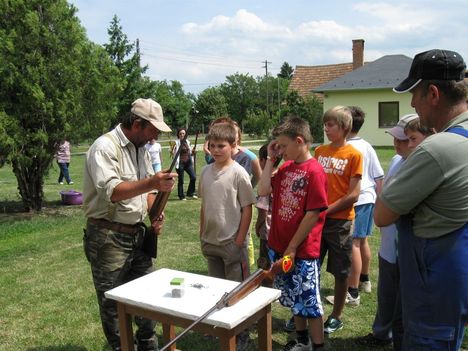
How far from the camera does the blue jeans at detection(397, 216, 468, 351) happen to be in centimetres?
192

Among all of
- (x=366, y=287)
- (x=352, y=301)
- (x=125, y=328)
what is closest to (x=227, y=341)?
(x=125, y=328)

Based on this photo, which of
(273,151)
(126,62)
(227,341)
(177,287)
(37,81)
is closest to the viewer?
(227,341)

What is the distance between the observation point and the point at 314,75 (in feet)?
126

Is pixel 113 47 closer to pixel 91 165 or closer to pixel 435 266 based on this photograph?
pixel 91 165

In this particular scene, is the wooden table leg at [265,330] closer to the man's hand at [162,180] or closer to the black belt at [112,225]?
the man's hand at [162,180]

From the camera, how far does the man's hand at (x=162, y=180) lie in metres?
2.92

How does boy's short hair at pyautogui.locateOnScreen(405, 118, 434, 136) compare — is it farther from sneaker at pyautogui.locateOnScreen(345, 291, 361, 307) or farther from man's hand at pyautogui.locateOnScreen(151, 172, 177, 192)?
sneaker at pyautogui.locateOnScreen(345, 291, 361, 307)

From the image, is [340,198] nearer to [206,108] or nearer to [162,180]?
[206,108]

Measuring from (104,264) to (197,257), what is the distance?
3097 millimetres

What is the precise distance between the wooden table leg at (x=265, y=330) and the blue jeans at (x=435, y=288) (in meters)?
0.90

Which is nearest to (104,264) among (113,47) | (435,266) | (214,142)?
(214,142)

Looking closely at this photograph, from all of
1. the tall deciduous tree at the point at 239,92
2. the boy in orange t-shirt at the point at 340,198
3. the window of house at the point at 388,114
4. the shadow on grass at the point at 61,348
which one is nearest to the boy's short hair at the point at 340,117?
the boy in orange t-shirt at the point at 340,198

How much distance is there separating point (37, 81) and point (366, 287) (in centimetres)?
673

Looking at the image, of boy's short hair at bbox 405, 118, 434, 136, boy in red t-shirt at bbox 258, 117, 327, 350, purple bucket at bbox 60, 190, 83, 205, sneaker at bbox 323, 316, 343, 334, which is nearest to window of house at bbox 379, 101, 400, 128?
purple bucket at bbox 60, 190, 83, 205
